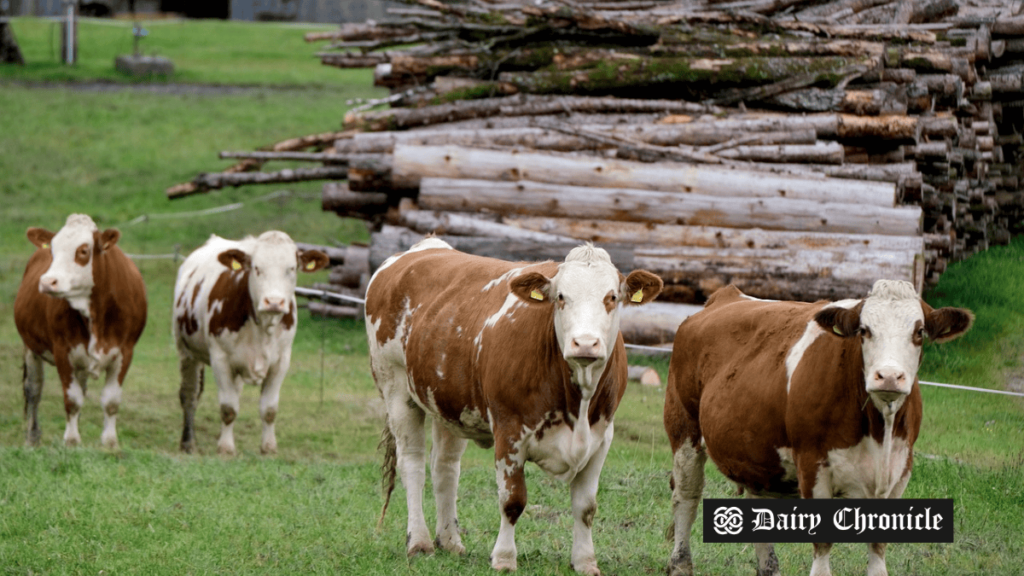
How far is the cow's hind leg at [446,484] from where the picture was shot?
21.7 ft

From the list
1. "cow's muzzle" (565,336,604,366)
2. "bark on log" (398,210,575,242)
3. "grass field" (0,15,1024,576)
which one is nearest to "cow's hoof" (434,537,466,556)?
"grass field" (0,15,1024,576)

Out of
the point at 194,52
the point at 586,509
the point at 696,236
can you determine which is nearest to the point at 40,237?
the point at 696,236

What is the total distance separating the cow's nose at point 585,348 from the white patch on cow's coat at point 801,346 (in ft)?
2.98

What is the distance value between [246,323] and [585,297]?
18.8ft

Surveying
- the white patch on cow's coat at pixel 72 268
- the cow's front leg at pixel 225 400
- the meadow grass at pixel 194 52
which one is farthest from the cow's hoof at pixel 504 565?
the meadow grass at pixel 194 52

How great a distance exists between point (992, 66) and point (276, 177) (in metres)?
10.3

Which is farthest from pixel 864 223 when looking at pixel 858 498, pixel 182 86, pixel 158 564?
pixel 182 86

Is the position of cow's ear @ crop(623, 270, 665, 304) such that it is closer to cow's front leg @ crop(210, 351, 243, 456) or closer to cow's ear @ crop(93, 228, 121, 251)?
cow's front leg @ crop(210, 351, 243, 456)

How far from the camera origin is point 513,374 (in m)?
5.80

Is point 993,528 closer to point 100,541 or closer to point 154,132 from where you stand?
point 100,541

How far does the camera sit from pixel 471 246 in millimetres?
13203

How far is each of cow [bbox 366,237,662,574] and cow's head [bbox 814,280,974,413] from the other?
113 centimetres

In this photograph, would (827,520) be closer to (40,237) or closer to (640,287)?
(640,287)

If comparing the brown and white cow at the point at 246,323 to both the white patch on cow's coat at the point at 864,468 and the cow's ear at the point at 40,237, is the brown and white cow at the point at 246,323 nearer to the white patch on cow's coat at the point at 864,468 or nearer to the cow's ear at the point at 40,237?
the cow's ear at the point at 40,237
